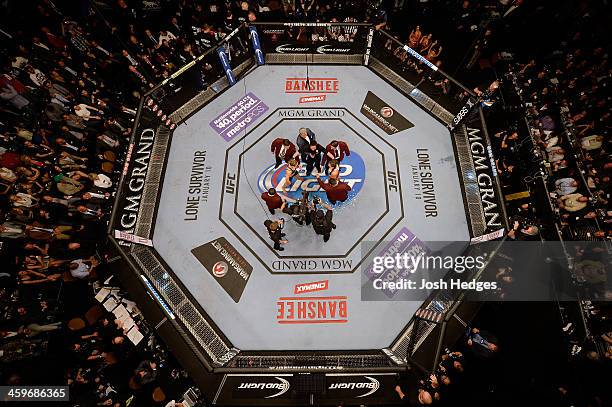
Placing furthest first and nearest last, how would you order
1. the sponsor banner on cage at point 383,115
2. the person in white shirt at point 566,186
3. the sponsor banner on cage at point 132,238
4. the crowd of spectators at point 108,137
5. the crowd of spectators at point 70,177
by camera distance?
the sponsor banner on cage at point 383,115
the person in white shirt at point 566,186
the sponsor banner on cage at point 132,238
the crowd of spectators at point 108,137
the crowd of spectators at point 70,177

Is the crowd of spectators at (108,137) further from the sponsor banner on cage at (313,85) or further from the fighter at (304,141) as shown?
the fighter at (304,141)

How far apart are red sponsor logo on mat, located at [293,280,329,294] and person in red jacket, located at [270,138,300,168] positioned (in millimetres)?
3338

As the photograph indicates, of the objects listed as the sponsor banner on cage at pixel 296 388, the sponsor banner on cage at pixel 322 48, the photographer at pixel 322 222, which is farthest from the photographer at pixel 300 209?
the sponsor banner on cage at pixel 322 48

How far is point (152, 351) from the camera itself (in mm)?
8359

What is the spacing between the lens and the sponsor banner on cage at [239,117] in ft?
37.9

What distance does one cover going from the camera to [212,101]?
1210 cm

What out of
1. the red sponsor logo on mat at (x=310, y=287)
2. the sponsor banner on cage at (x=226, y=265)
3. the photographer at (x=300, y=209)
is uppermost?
the photographer at (x=300, y=209)

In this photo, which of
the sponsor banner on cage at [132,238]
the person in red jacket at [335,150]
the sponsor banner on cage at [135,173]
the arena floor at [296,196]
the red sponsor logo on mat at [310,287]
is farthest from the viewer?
the person in red jacket at [335,150]

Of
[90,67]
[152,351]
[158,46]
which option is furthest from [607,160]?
[90,67]

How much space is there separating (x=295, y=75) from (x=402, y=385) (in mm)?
9625

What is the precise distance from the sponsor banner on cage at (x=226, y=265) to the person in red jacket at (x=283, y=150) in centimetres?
265

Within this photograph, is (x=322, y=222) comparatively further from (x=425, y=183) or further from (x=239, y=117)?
(x=239, y=117)

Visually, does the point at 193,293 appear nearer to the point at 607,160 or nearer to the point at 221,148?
the point at 221,148

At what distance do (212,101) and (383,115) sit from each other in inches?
213
